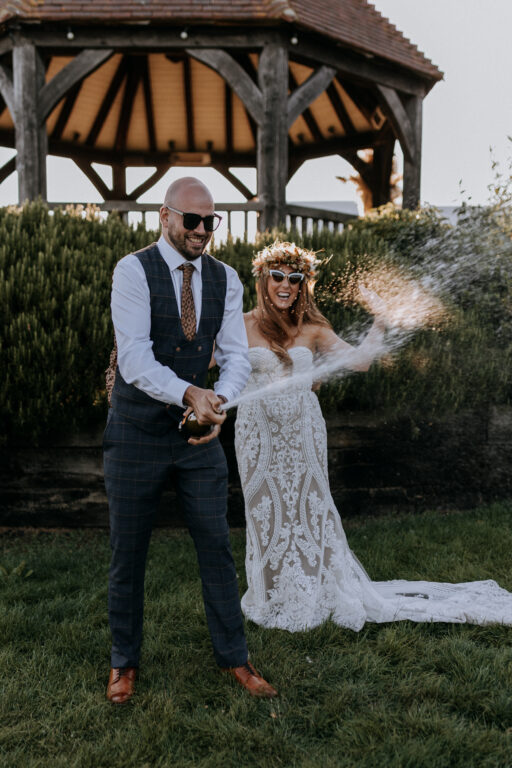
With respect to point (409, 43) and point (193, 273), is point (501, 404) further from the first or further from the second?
point (409, 43)

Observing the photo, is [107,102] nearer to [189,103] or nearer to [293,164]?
[189,103]

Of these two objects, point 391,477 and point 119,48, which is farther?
point 119,48

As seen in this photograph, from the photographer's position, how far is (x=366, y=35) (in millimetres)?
11555

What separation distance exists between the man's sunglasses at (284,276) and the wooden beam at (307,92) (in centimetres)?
658

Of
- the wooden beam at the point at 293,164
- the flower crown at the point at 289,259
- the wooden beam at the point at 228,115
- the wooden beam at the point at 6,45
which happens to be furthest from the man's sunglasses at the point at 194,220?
the wooden beam at the point at 293,164

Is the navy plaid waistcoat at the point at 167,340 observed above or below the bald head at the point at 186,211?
below

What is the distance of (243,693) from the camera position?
132 inches

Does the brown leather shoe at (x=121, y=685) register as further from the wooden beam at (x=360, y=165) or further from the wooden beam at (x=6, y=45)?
the wooden beam at (x=360, y=165)

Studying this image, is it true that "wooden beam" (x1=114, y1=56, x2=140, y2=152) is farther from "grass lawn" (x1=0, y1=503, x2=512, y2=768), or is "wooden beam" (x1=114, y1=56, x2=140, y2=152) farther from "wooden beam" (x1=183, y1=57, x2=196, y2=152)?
"grass lawn" (x1=0, y1=503, x2=512, y2=768)

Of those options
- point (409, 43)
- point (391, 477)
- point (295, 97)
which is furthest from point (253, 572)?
point (409, 43)

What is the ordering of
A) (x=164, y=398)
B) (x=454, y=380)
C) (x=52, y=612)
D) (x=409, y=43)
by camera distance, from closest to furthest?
(x=164, y=398)
(x=52, y=612)
(x=454, y=380)
(x=409, y=43)

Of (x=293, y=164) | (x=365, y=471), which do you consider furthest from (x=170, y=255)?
(x=293, y=164)

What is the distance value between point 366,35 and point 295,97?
226 cm

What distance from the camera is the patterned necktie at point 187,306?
3232 millimetres
